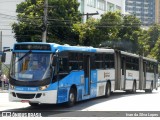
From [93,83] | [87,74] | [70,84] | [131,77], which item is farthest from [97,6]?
[70,84]

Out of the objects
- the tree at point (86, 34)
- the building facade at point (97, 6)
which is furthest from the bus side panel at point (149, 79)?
the building facade at point (97, 6)

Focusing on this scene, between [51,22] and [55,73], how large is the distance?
72.4ft

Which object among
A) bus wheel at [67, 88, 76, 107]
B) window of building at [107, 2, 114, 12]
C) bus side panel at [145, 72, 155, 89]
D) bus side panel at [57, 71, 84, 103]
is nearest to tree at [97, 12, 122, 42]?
bus side panel at [145, 72, 155, 89]

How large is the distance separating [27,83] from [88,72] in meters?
4.99

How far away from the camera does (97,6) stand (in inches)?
2835

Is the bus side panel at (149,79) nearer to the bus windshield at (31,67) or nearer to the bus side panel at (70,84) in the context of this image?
the bus side panel at (70,84)

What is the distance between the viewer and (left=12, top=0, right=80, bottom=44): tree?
3897 centimetres

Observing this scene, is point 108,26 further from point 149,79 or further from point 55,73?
point 55,73

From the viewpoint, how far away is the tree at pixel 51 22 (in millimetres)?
38969

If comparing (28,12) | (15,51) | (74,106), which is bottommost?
(74,106)

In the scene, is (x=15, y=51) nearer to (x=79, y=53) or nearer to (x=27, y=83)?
(x=27, y=83)

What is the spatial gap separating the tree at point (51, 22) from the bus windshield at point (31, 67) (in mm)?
20702

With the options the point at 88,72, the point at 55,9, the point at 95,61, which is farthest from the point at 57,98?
the point at 55,9

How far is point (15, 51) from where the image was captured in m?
18.0
